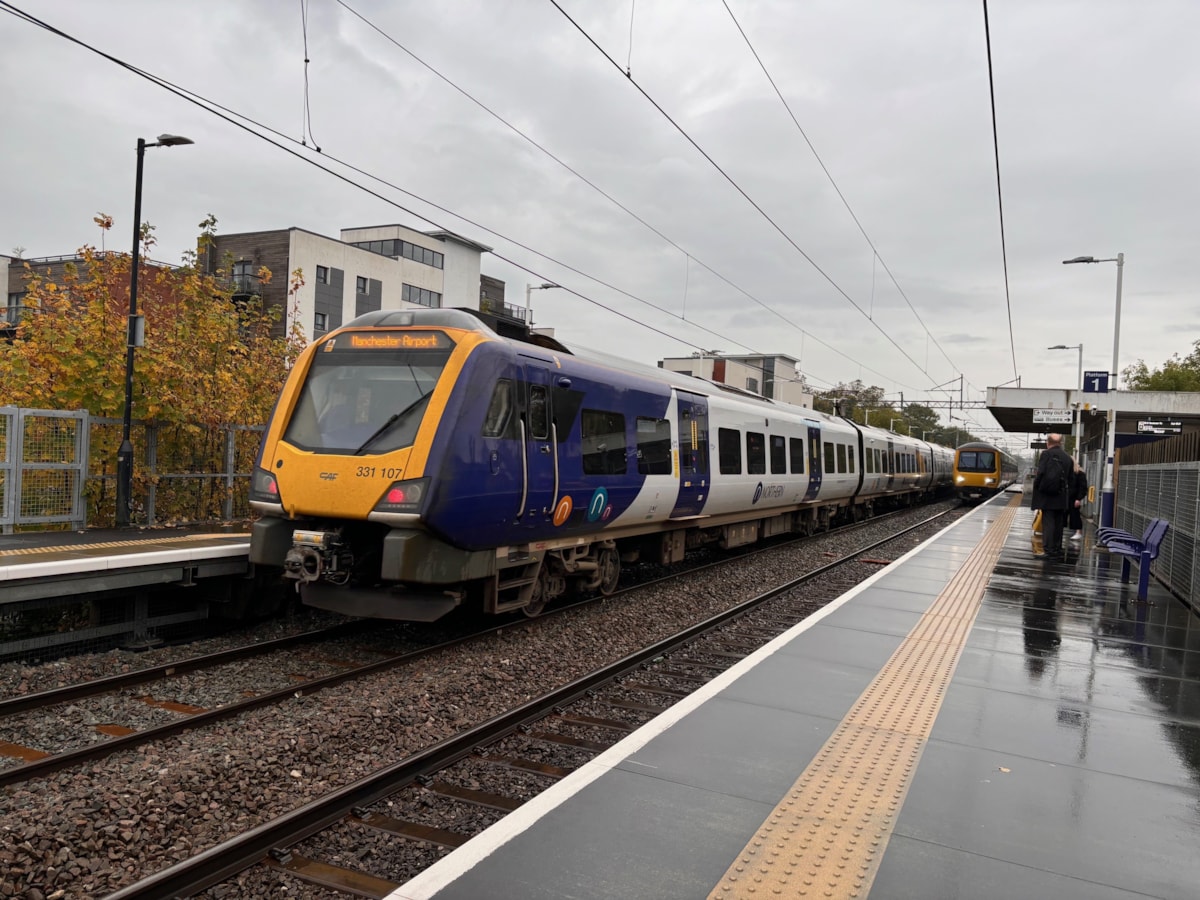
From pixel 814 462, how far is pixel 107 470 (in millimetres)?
13218

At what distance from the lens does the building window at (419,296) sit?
163ft

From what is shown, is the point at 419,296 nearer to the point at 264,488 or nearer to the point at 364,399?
the point at 264,488

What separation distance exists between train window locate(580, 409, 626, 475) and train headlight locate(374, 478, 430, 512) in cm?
242

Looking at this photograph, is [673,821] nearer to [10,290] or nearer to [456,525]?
[456,525]

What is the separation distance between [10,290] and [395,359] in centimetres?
4845

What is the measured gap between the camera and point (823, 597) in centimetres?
Answer: 1105

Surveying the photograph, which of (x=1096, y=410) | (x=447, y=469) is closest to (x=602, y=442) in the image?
(x=447, y=469)

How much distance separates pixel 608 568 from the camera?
10.5 metres

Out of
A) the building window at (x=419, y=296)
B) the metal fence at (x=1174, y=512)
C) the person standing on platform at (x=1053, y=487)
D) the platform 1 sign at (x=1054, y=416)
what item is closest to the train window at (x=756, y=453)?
the person standing on platform at (x=1053, y=487)

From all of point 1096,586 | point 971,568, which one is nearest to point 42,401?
point 971,568

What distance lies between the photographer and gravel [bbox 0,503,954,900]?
375 cm

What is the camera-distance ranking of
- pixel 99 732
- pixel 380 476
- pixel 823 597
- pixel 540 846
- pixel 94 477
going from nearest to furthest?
pixel 540 846 → pixel 99 732 → pixel 380 476 → pixel 94 477 → pixel 823 597

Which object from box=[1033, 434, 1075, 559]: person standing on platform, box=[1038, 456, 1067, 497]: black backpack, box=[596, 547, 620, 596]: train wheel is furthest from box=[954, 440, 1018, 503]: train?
box=[596, 547, 620, 596]: train wheel

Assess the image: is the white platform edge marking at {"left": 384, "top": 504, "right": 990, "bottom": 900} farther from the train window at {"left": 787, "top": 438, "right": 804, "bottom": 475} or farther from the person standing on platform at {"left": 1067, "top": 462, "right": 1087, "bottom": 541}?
the train window at {"left": 787, "top": 438, "right": 804, "bottom": 475}
